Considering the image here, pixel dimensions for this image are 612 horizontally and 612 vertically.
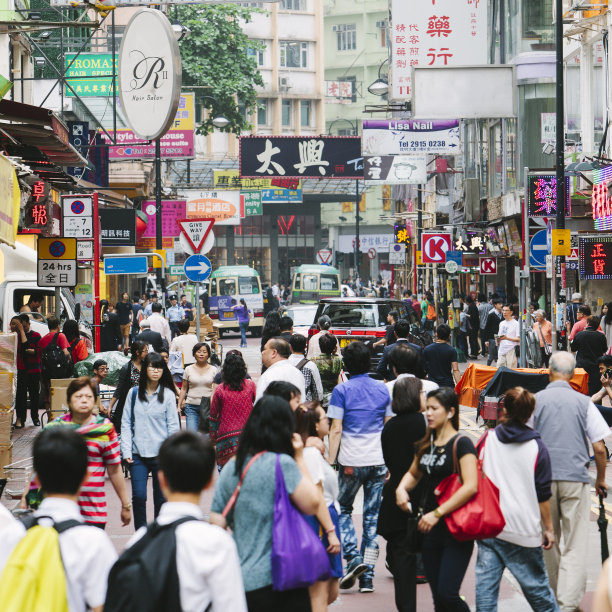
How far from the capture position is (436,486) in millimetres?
6488

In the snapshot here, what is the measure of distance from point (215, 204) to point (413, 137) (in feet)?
63.1

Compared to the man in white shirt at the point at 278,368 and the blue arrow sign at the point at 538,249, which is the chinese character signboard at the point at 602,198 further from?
the man in white shirt at the point at 278,368

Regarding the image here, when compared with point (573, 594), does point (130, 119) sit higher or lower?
higher

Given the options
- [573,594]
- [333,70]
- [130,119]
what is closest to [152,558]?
[573,594]

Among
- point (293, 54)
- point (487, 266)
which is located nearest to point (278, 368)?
point (487, 266)

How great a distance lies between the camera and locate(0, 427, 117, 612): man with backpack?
12.6 ft

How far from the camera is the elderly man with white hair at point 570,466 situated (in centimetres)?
729

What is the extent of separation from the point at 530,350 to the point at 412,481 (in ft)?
54.8

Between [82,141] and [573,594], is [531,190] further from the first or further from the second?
[573,594]

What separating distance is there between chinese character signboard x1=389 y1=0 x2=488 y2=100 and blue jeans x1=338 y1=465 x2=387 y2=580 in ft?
58.2

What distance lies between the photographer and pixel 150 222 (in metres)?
40.5

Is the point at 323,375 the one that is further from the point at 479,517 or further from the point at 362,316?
the point at 362,316

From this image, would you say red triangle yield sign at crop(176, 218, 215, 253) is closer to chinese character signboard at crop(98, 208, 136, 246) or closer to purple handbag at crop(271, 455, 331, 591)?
chinese character signboard at crop(98, 208, 136, 246)

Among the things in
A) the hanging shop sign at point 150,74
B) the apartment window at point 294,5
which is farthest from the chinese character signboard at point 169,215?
the apartment window at point 294,5
